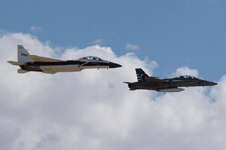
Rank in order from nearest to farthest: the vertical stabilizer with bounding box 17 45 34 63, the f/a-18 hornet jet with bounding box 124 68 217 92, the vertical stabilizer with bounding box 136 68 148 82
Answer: the vertical stabilizer with bounding box 17 45 34 63 < the f/a-18 hornet jet with bounding box 124 68 217 92 < the vertical stabilizer with bounding box 136 68 148 82

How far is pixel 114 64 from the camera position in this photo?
190ft

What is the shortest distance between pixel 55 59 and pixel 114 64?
12.7 m

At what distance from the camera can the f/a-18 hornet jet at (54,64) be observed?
2292 inches

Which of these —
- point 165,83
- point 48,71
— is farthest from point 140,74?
point 48,71

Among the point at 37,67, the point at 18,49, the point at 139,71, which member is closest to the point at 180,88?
the point at 139,71

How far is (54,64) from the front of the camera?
58.8m

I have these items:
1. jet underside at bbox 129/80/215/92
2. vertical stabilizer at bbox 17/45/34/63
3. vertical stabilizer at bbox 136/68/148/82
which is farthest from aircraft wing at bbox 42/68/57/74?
vertical stabilizer at bbox 136/68/148/82

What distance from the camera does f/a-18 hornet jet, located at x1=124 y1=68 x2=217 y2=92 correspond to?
210 feet

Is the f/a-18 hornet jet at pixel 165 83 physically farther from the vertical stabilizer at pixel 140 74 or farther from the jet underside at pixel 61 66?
the jet underside at pixel 61 66

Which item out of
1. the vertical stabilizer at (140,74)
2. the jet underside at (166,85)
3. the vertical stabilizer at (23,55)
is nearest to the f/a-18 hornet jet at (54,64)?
the vertical stabilizer at (23,55)

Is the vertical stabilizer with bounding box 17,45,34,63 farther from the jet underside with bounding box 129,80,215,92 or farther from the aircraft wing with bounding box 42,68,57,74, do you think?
the jet underside with bounding box 129,80,215,92

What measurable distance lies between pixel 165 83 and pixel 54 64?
2591 centimetres

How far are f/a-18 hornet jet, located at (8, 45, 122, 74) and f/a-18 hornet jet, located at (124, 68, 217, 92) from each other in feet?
31.4

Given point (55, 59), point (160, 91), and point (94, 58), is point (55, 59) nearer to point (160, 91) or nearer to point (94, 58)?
point (94, 58)
